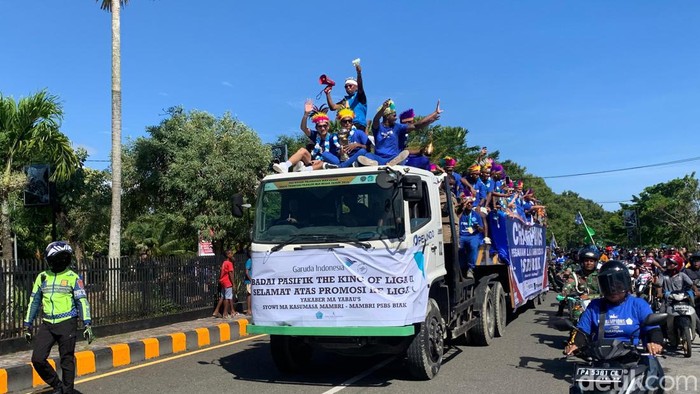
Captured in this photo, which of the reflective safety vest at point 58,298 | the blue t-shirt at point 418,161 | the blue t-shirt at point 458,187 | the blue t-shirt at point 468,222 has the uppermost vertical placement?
the blue t-shirt at point 418,161

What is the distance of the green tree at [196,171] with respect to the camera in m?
19.4

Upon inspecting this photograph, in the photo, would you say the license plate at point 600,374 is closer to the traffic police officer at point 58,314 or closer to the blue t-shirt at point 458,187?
the traffic police officer at point 58,314

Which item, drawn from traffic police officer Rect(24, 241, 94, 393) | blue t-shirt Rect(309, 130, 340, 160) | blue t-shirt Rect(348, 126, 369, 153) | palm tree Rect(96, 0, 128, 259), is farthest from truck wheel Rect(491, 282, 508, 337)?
palm tree Rect(96, 0, 128, 259)

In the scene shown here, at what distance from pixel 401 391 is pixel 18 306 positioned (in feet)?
21.0

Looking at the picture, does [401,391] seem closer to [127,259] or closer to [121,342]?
[121,342]

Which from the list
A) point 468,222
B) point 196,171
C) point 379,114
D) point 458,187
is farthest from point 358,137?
point 196,171

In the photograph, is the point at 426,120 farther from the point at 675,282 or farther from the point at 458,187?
the point at 675,282

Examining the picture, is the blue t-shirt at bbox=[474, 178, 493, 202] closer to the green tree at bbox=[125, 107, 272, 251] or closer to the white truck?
the white truck

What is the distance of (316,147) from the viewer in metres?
8.60

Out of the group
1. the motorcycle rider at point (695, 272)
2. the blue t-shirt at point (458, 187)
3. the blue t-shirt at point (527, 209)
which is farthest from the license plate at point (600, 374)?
the blue t-shirt at point (527, 209)

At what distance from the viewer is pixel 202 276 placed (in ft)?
46.3

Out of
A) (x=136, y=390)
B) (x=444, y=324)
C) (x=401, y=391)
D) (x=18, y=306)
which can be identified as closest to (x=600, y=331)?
(x=401, y=391)

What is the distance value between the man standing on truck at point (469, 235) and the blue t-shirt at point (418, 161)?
1573 millimetres

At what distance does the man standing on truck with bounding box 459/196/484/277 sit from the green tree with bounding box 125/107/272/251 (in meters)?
10.5
